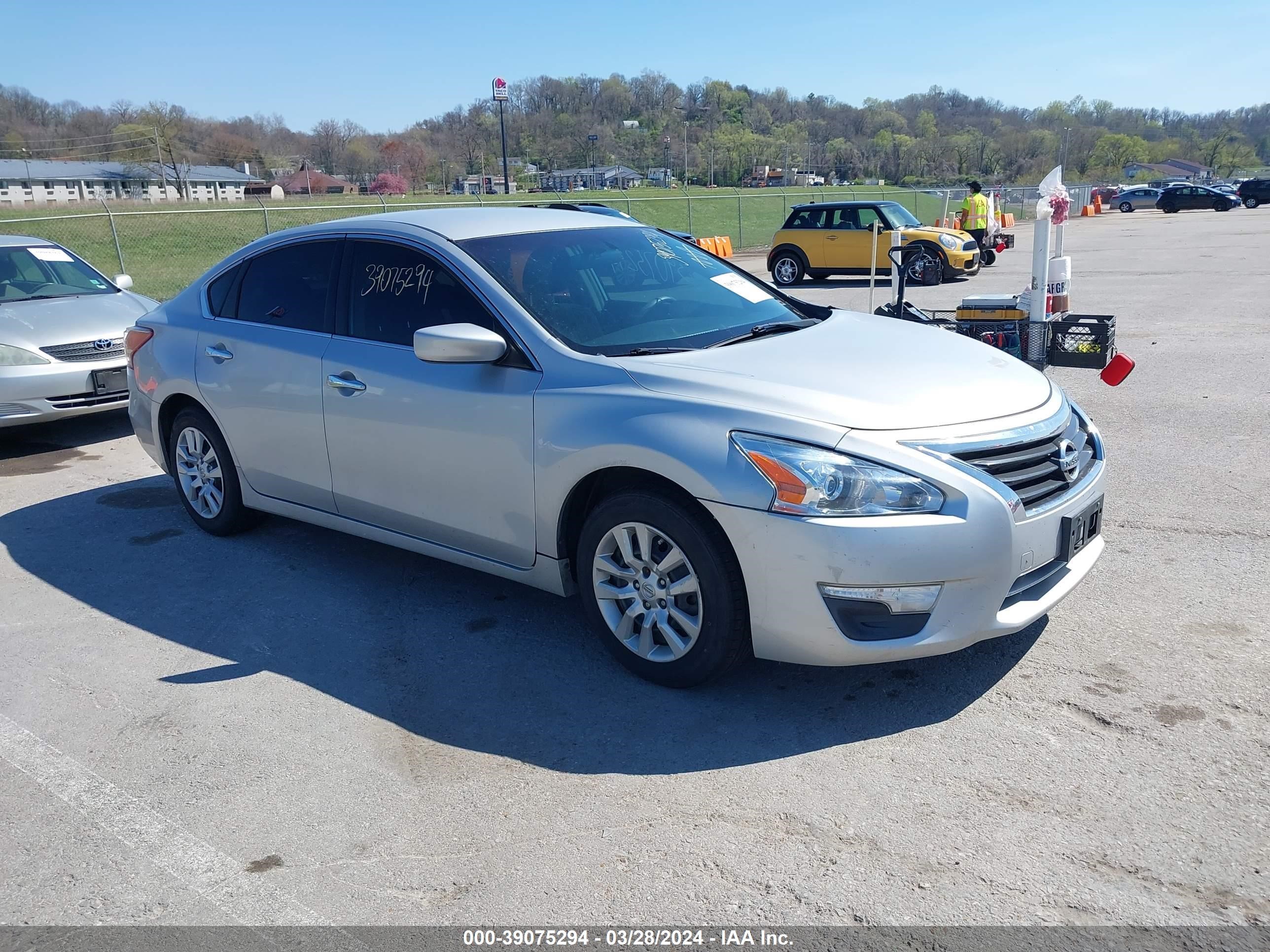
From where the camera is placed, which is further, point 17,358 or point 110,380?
point 110,380

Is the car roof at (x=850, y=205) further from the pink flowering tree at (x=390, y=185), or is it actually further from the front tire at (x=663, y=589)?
the pink flowering tree at (x=390, y=185)

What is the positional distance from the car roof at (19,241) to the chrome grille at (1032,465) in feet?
29.9

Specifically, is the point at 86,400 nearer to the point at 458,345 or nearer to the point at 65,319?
the point at 65,319

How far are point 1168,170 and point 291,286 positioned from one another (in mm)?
151732

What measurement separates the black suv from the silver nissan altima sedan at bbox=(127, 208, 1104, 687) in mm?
60136

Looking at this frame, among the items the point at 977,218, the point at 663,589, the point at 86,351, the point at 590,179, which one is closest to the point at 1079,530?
the point at 663,589

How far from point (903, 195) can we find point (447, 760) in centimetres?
4878

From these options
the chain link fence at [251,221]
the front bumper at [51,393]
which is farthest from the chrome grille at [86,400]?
the chain link fence at [251,221]

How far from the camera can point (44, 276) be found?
9398 mm

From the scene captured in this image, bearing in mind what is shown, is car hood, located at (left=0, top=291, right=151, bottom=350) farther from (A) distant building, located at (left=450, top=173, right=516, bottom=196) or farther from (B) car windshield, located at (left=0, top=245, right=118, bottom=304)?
(A) distant building, located at (left=450, top=173, right=516, bottom=196)

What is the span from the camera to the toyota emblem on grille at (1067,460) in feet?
12.3

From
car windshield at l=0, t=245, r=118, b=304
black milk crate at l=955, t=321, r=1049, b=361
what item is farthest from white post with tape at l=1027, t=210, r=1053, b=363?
car windshield at l=0, t=245, r=118, b=304

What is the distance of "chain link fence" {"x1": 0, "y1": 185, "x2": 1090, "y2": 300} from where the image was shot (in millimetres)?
26719

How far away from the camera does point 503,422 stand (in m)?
4.13
